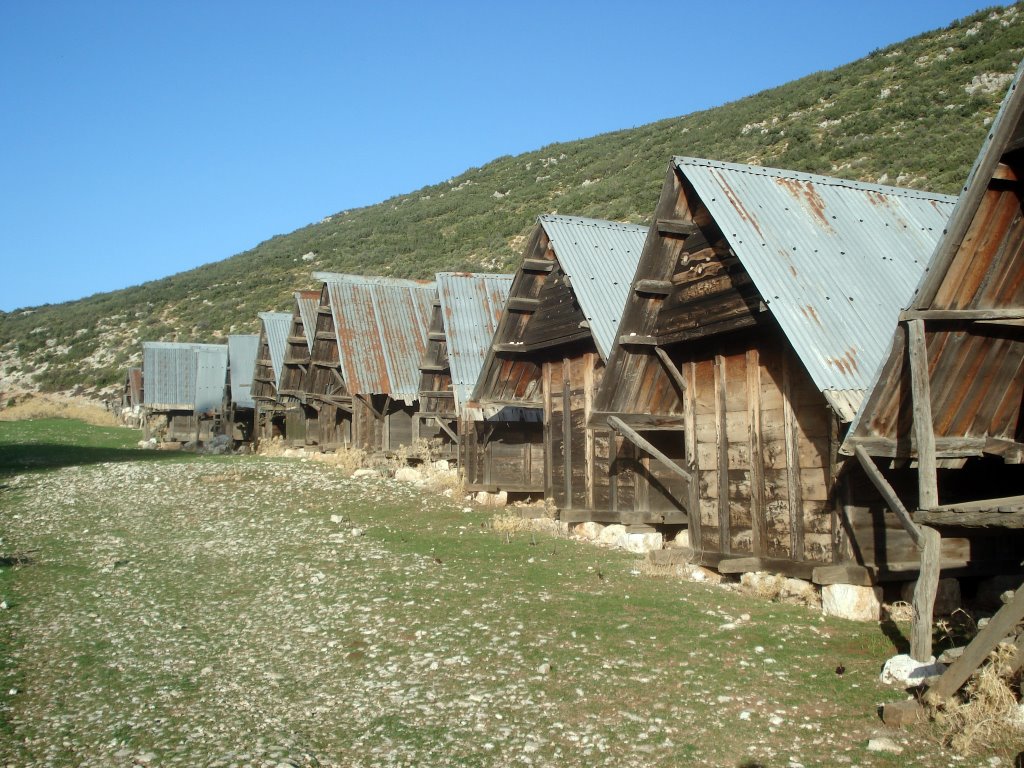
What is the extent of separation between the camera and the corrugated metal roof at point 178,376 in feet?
144

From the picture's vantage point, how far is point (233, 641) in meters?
8.98

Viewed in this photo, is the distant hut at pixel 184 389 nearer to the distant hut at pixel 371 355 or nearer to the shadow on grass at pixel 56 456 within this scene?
the shadow on grass at pixel 56 456

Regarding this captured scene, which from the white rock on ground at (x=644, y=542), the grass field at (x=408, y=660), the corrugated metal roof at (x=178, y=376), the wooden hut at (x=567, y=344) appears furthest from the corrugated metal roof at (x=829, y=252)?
the corrugated metal roof at (x=178, y=376)

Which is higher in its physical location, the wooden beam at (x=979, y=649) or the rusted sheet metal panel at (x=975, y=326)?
the rusted sheet metal panel at (x=975, y=326)

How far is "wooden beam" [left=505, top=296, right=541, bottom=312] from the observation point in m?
17.2

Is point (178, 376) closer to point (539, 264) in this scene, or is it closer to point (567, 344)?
point (539, 264)

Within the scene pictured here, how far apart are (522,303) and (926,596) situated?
1102 centimetres

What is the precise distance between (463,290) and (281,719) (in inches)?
637

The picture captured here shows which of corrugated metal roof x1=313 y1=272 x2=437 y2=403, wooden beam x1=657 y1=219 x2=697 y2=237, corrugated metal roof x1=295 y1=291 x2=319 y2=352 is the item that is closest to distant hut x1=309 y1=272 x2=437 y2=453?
corrugated metal roof x1=313 y1=272 x2=437 y2=403

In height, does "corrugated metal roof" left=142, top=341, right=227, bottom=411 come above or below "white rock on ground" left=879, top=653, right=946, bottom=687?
above

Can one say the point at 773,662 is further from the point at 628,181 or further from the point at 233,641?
the point at 628,181

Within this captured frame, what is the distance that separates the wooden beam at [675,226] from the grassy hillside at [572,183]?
1845 centimetres

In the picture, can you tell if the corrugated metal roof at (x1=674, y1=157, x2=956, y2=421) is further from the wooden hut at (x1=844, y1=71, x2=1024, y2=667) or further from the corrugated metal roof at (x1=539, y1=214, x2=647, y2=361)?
the corrugated metal roof at (x1=539, y1=214, x2=647, y2=361)

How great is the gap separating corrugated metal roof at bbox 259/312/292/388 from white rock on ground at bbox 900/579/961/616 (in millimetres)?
28257
